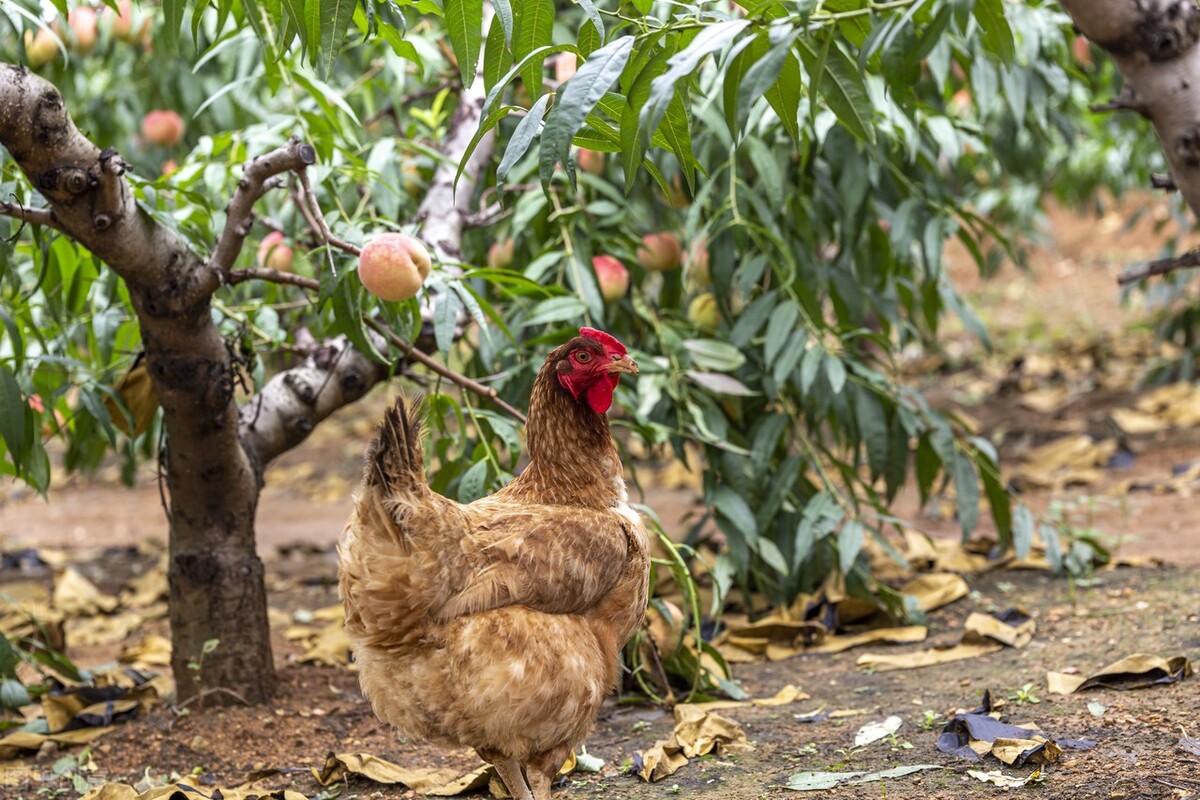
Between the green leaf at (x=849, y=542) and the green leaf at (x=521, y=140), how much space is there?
6.31 feet

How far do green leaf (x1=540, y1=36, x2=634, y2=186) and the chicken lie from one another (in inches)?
30.1

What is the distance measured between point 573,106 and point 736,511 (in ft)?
6.63

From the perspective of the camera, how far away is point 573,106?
1517 millimetres

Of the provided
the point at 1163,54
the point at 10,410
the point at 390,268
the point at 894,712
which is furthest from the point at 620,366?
the point at 10,410

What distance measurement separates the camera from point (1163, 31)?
63.6 inches

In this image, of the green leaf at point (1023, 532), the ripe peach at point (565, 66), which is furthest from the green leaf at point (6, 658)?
the green leaf at point (1023, 532)

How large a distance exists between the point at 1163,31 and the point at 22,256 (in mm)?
2864

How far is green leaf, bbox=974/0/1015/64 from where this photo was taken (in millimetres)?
1724

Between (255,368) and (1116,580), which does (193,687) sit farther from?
(1116,580)

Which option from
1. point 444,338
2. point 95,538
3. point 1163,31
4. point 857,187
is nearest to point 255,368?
point 444,338

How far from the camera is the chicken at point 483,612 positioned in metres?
2.16

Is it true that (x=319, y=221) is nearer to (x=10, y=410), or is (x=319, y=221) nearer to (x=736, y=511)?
(x=10, y=410)

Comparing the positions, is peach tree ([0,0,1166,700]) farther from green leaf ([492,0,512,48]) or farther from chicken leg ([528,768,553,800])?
chicken leg ([528,768,553,800])

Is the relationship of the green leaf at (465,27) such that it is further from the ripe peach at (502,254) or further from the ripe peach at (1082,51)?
the ripe peach at (1082,51)
